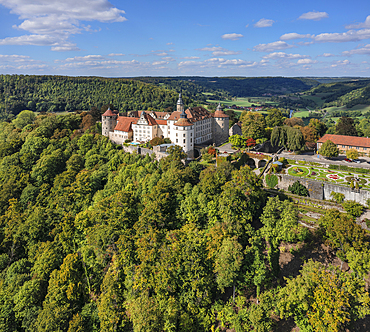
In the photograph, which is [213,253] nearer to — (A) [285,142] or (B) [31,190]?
(A) [285,142]

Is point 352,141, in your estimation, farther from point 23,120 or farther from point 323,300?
point 23,120

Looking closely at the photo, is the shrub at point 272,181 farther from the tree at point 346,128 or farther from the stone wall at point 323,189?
the tree at point 346,128

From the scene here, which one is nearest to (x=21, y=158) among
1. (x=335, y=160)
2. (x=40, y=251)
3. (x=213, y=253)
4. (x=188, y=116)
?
(x=40, y=251)

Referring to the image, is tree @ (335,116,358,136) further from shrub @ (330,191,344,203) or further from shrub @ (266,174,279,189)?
shrub @ (330,191,344,203)

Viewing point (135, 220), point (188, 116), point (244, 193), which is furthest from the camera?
point (188, 116)

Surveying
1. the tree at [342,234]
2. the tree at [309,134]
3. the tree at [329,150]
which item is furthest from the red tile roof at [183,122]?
the tree at [342,234]

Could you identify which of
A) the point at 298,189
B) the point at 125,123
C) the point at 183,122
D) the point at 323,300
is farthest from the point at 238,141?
the point at 323,300
